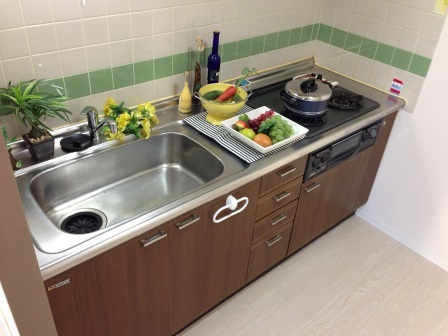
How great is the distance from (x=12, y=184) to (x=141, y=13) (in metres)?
1.19

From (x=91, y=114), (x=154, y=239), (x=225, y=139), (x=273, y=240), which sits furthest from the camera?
(x=273, y=240)

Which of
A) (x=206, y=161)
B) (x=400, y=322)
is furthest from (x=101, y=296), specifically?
(x=400, y=322)

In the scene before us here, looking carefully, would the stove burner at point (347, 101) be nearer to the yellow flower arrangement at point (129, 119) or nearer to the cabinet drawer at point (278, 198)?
the cabinet drawer at point (278, 198)

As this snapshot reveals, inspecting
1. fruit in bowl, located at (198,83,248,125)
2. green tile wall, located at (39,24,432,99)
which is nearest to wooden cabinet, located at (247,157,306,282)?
fruit in bowl, located at (198,83,248,125)

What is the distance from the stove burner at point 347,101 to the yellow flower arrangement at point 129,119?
100cm

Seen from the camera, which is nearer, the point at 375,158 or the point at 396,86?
the point at 396,86

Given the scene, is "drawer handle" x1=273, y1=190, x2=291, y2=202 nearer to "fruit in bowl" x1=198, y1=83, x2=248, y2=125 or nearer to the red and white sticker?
"fruit in bowl" x1=198, y1=83, x2=248, y2=125

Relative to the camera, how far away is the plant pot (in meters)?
1.55

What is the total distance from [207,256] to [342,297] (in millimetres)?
908

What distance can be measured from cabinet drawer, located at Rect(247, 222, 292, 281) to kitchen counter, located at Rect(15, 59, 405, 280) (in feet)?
1.52

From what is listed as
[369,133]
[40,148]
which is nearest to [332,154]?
[369,133]

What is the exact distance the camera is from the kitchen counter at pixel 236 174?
122 cm

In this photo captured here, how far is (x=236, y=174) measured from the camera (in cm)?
163

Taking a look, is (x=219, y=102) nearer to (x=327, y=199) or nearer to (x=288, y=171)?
(x=288, y=171)
